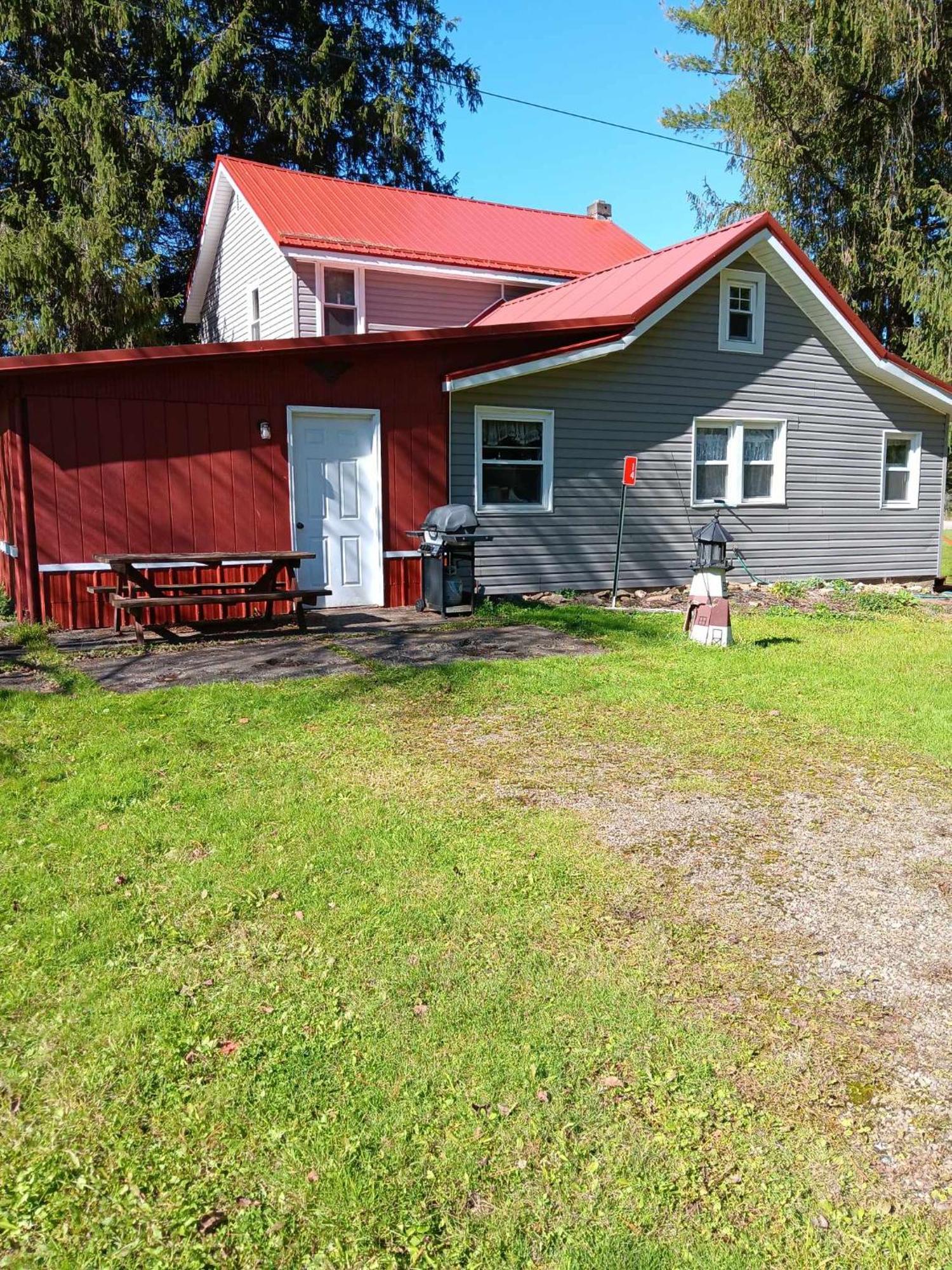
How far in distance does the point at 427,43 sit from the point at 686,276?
57.7 feet

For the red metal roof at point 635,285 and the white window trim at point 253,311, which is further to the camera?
the white window trim at point 253,311

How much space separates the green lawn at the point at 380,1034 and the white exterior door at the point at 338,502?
568 cm

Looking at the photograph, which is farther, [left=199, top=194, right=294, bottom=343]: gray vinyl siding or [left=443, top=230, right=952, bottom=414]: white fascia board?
[left=199, top=194, right=294, bottom=343]: gray vinyl siding

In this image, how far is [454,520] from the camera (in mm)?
10555

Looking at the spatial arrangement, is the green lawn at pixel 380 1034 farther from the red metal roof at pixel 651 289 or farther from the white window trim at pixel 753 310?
the white window trim at pixel 753 310

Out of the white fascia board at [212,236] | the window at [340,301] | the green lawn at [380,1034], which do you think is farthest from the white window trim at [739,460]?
the green lawn at [380,1034]

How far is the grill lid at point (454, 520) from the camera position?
10.5 m

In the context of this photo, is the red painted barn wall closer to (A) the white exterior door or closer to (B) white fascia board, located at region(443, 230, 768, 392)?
(A) the white exterior door

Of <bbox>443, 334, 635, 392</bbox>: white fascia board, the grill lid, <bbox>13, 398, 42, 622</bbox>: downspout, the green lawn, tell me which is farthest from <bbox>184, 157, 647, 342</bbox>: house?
the green lawn

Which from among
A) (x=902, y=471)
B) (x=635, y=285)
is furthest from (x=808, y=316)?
(x=902, y=471)

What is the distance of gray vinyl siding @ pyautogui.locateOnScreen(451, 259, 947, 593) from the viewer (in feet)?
40.6

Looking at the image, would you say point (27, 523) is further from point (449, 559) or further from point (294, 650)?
point (449, 559)

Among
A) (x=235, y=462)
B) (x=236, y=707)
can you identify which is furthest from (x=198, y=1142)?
(x=235, y=462)

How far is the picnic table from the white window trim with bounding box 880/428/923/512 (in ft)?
34.1
